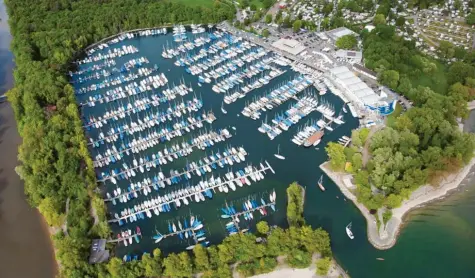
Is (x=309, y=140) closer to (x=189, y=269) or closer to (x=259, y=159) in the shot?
(x=259, y=159)

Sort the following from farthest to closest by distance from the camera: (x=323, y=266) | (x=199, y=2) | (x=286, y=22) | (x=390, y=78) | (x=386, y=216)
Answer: (x=199, y=2) → (x=286, y=22) → (x=390, y=78) → (x=386, y=216) → (x=323, y=266)

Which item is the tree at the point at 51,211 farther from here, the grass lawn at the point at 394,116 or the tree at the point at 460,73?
the tree at the point at 460,73

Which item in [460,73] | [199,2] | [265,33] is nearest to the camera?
[460,73]

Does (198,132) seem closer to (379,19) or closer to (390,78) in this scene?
(390,78)

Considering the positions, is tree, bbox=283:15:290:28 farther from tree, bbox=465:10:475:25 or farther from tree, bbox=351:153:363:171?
tree, bbox=351:153:363:171

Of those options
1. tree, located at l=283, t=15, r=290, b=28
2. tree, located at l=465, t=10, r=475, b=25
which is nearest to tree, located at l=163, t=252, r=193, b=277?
tree, located at l=283, t=15, r=290, b=28

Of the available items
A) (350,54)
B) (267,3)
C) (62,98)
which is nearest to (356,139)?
(350,54)

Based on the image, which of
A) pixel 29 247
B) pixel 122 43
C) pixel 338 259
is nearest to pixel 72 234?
pixel 29 247
